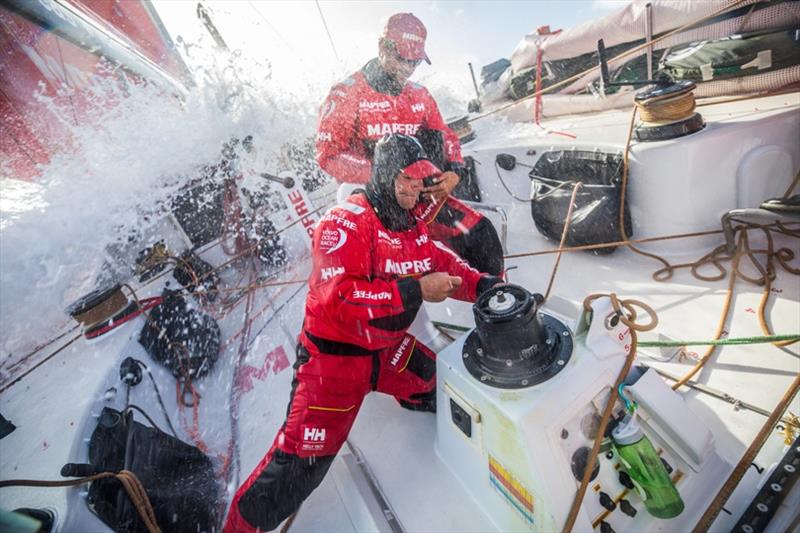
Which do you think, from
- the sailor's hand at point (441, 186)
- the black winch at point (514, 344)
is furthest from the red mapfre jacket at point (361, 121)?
the black winch at point (514, 344)

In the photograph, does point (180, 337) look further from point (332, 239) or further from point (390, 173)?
point (390, 173)

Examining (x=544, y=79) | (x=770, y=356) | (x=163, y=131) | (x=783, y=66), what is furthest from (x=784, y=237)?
(x=163, y=131)

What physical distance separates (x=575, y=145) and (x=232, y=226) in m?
4.18

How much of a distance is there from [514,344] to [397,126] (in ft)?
7.03

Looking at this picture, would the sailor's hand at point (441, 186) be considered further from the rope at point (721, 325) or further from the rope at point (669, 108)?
the rope at point (669, 108)

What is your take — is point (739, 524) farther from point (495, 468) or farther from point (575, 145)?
point (575, 145)

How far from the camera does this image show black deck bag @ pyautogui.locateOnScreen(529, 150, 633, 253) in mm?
2959

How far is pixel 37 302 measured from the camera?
363 cm

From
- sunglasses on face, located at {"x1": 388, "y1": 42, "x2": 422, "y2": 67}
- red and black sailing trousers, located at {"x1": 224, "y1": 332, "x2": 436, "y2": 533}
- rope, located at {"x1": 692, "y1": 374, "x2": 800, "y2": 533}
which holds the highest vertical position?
sunglasses on face, located at {"x1": 388, "y1": 42, "x2": 422, "y2": 67}

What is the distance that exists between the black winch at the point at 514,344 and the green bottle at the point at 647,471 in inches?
11.2

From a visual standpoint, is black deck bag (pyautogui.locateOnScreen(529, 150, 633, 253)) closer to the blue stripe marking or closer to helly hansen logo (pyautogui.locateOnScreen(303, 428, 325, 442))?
the blue stripe marking

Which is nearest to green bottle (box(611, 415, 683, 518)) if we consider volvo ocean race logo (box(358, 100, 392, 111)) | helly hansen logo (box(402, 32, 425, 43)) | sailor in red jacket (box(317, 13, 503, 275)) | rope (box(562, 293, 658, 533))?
rope (box(562, 293, 658, 533))

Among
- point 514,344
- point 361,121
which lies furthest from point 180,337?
point 514,344

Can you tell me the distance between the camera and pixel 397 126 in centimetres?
288
